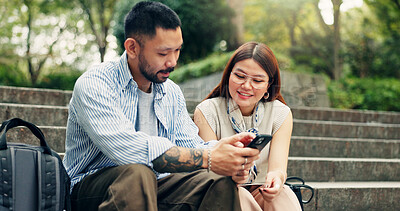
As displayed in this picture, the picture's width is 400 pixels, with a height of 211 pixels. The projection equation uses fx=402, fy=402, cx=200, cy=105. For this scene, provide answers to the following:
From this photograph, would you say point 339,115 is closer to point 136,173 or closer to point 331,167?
point 331,167

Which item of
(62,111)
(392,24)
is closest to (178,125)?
(62,111)

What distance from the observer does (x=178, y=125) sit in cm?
267

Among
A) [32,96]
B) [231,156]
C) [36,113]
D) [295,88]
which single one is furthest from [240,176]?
[295,88]

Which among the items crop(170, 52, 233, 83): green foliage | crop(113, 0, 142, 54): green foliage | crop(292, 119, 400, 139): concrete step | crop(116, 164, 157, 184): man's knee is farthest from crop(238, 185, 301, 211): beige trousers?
crop(113, 0, 142, 54): green foliage

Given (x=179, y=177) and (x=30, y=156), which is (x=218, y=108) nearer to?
(x=179, y=177)

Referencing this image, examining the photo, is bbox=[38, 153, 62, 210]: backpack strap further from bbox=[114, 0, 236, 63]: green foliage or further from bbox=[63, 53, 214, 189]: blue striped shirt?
bbox=[114, 0, 236, 63]: green foliage

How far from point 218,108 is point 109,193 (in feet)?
4.48

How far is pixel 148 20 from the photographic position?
2350mm

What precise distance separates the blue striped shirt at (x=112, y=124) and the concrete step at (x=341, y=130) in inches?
126

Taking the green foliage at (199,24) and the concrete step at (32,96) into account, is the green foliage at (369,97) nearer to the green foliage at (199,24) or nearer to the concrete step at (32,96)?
the green foliage at (199,24)

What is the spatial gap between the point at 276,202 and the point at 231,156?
25.8 inches

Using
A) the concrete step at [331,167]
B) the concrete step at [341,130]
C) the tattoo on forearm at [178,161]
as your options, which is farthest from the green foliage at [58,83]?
the tattoo on forearm at [178,161]

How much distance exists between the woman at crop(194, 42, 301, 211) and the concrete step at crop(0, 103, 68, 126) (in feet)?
6.81

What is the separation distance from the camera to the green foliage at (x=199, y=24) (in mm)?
10945
